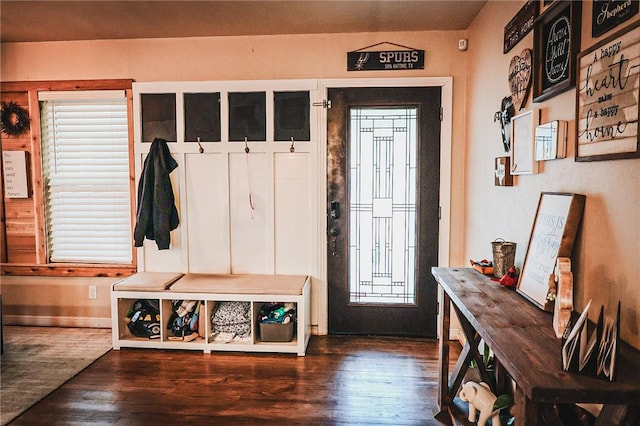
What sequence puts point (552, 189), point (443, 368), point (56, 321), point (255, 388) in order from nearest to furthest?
point (552, 189)
point (443, 368)
point (255, 388)
point (56, 321)

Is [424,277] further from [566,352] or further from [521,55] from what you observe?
[566,352]

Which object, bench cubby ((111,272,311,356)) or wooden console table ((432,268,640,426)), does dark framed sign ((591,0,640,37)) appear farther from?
bench cubby ((111,272,311,356))

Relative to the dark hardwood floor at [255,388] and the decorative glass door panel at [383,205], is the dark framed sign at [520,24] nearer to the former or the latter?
the decorative glass door panel at [383,205]

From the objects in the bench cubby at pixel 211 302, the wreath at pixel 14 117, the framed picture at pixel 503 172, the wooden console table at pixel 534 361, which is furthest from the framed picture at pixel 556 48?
the wreath at pixel 14 117

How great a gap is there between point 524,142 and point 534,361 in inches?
51.3

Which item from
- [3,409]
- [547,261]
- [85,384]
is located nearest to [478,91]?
[547,261]

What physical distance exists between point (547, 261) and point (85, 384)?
2.85m

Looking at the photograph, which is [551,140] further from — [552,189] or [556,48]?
[556,48]

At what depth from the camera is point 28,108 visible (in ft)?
12.1

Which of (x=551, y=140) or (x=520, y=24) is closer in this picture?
(x=551, y=140)

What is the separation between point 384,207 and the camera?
342 centimetres

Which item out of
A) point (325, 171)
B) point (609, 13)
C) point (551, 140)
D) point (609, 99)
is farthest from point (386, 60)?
point (609, 99)

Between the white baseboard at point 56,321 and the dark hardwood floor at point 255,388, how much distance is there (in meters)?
0.69

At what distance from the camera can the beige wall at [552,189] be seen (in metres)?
1.34
